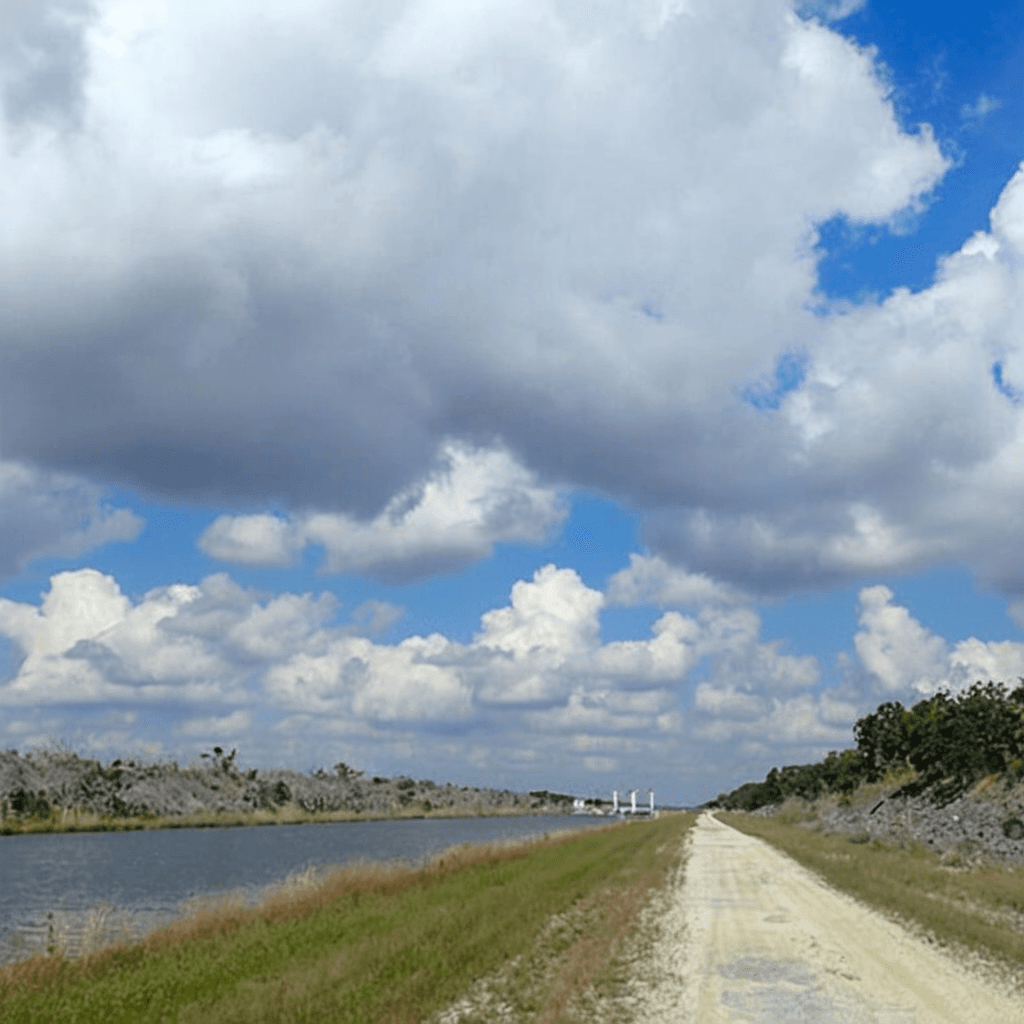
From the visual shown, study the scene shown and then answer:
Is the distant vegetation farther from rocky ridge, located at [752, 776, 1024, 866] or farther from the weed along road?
the weed along road

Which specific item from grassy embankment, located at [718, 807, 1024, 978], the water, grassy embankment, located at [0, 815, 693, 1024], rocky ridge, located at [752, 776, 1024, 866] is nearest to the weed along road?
grassy embankment, located at [718, 807, 1024, 978]

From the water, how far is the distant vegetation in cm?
4032

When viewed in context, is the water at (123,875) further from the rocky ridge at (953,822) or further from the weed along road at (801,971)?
the rocky ridge at (953,822)

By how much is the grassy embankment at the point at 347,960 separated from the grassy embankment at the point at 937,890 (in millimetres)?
8209

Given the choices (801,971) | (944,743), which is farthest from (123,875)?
(944,743)

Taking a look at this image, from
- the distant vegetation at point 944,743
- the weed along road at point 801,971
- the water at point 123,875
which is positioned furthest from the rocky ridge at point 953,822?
the water at point 123,875

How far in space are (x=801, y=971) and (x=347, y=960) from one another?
31.4ft

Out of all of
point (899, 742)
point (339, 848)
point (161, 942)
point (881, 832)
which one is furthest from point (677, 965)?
point (899, 742)

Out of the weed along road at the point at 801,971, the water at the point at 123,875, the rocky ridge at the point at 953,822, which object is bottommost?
the water at the point at 123,875

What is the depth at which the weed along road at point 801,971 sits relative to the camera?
1633 cm

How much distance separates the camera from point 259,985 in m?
18.9

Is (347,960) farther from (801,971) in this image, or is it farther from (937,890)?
(937,890)

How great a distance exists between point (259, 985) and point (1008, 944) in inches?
695

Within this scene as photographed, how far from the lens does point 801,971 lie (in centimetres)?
1989
